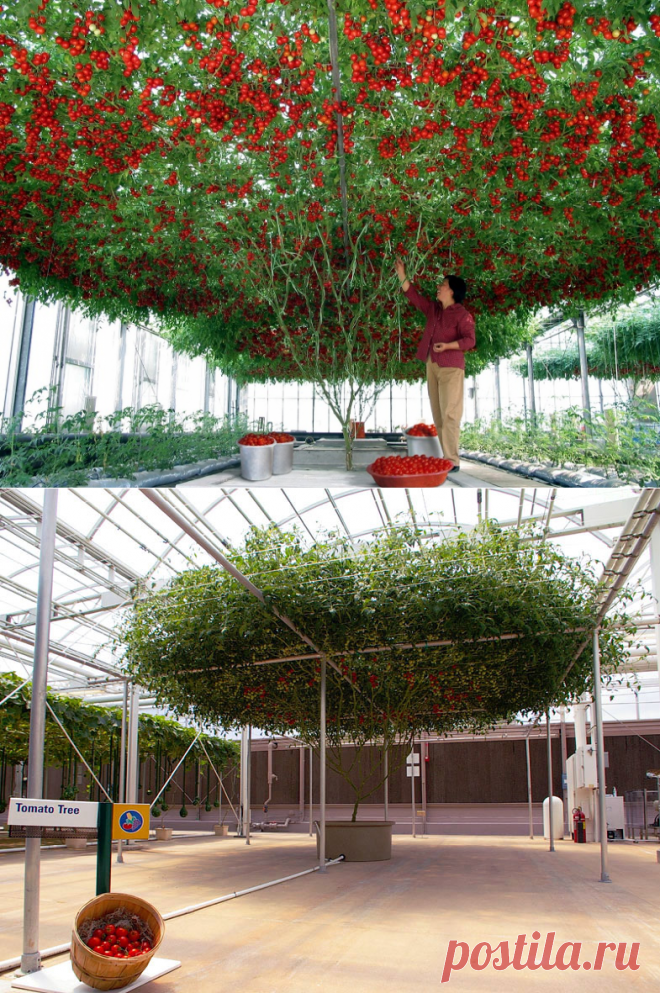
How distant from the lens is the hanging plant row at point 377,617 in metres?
8.16

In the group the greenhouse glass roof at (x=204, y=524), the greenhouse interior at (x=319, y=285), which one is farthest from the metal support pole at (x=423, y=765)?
the greenhouse interior at (x=319, y=285)

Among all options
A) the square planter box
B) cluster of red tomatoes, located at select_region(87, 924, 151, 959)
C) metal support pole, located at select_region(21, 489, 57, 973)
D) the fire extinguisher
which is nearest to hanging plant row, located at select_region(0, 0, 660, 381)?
metal support pole, located at select_region(21, 489, 57, 973)

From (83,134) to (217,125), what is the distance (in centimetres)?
71

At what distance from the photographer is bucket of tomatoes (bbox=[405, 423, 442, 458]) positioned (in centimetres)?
382

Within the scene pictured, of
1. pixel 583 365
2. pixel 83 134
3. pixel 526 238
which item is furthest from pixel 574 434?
pixel 83 134

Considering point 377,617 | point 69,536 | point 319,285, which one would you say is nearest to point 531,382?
point 319,285

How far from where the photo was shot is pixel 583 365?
3.90 meters

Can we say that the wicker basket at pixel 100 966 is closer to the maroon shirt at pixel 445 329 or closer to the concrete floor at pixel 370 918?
the concrete floor at pixel 370 918

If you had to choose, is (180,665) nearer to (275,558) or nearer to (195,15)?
(275,558)

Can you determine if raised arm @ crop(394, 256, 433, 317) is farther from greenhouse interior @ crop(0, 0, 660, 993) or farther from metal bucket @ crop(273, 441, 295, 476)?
metal bucket @ crop(273, 441, 295, 476)

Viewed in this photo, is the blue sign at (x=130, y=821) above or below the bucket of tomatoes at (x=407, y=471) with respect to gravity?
below

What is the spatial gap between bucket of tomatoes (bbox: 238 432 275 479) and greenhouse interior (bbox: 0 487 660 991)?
34.1 inches

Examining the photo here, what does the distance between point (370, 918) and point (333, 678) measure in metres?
4.60

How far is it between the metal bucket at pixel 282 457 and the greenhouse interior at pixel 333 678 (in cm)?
95
